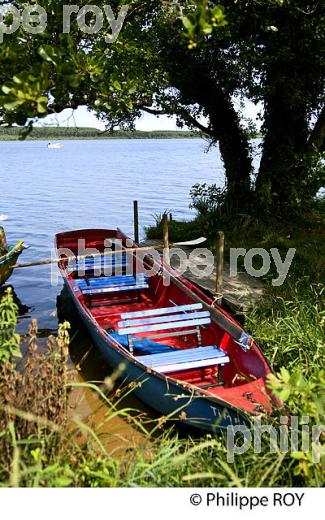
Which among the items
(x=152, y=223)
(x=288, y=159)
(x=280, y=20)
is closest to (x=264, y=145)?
(x=288, y=159)

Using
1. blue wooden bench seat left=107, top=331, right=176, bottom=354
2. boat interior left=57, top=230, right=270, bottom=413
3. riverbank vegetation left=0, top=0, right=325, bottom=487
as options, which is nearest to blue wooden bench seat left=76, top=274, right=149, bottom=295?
boat interior left=57, top=230, right=270, bottom=413

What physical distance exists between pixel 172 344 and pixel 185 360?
1.88m

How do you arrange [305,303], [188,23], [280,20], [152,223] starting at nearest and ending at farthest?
[188,23], [305,303], [280,20], [152,223]

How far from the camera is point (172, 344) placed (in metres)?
9.42

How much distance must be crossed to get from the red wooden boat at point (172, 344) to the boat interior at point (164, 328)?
1cm

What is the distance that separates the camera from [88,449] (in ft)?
13.9

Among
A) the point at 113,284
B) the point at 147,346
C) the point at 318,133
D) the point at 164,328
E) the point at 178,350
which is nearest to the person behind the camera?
the point at 178,350

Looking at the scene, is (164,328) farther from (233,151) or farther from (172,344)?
(233,151)

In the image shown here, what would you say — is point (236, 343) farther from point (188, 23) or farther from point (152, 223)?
point (152, 223)

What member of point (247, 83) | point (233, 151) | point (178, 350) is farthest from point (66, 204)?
point (178, 350)

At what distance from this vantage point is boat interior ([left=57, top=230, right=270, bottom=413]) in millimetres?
7312

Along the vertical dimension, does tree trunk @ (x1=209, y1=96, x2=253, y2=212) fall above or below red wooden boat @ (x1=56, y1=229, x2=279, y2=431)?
above

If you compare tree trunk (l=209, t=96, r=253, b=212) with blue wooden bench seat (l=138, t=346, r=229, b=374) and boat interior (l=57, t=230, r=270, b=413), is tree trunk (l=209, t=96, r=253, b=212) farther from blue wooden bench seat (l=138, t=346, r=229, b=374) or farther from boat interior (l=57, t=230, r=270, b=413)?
blue wooden bench seat (l=138, t=346, r=229, b=374)

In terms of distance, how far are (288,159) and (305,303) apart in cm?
647
